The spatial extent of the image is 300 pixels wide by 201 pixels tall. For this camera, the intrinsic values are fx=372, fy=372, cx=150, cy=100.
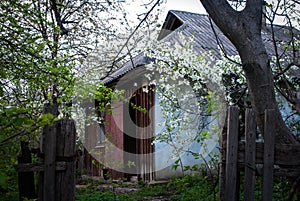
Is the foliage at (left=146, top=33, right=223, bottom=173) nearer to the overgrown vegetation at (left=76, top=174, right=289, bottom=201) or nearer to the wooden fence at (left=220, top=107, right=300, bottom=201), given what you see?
the overgrown vegetation at (left=76, top=174, right=289, bottom=201)

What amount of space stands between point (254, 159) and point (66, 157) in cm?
163

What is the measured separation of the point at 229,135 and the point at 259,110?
0.37 m

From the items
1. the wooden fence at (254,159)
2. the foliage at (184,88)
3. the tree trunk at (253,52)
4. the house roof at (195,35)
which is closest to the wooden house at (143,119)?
the house roof at (195,35)

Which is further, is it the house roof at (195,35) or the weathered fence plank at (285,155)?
the house roof at (195,35)

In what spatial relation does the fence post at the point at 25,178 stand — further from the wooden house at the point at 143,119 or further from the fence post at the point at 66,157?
the wooden house at the point at 143,119

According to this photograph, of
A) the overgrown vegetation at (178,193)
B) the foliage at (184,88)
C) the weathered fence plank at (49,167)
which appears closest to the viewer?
the weathered fence plank at (49,167)

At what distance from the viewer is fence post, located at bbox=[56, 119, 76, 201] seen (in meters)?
3.28

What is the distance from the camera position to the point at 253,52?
332cm

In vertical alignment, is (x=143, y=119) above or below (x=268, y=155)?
above

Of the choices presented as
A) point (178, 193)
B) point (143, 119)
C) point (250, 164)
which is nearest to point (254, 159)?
point (250, 164)

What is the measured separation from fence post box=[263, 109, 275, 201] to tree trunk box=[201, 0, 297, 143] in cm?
8

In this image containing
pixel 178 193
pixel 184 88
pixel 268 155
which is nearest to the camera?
pixel 268 155

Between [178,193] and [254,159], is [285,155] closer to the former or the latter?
[254,159]

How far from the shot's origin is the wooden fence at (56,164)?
10.6ft
